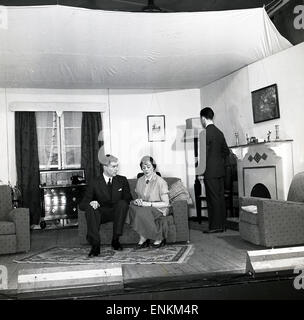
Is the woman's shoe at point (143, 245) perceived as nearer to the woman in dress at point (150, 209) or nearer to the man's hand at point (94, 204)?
the woman in dress at point (150, 209)

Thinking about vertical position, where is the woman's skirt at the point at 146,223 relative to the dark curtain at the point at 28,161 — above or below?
below

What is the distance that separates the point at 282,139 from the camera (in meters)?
4.43

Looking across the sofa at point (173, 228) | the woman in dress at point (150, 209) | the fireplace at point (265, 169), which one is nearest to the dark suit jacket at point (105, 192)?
the woman in dress at point (150, 209)

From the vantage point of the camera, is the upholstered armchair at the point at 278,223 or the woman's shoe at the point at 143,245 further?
the woman's shoe at the point at 143,245

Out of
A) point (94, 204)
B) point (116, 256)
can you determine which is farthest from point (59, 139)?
point (116, 256)

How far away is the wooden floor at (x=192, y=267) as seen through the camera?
243cm

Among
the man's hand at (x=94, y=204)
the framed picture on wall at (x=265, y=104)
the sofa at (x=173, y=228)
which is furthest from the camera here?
the framed picture on wall at (x=265, y=104)

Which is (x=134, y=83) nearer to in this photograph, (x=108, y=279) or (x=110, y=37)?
(x=110, y=37)

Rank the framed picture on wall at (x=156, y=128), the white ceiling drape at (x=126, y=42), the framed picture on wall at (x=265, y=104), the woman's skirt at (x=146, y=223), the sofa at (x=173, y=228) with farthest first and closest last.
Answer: the framed picture on wall at (x=156, y=128)
the framed picture on wall at (x=265, y=104)
the sofa at (x=173, y=228)
the woman's skirt at (x=146, y=223)
the white ceiling drape at (x=126, y=42)

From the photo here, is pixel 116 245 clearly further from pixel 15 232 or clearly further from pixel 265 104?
pixel 265 104

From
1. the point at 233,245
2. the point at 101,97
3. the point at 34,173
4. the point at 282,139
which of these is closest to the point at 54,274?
the point at 233,245

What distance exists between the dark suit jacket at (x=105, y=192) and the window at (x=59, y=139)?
2.64 metres

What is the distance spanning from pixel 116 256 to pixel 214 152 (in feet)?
5.69
